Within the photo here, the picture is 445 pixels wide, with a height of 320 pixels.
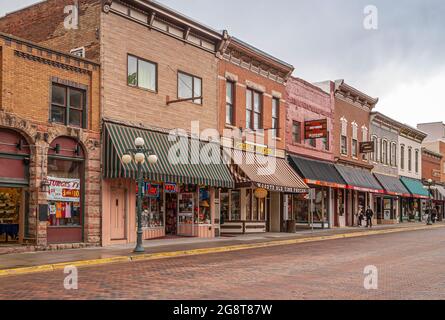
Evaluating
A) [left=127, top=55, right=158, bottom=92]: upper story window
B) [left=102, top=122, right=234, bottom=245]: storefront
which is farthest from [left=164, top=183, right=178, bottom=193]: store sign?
[left=127, top=55, right=158, bottom=92]: upper story window

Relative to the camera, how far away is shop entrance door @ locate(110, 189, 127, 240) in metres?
21.5

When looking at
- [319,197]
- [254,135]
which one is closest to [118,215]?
[254,135]

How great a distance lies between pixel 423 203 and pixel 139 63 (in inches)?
1706

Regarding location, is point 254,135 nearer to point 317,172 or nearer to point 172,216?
point 172,216

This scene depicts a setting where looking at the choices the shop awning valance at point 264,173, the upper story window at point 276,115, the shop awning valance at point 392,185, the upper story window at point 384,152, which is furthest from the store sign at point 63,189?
the upper story window at point 384,152

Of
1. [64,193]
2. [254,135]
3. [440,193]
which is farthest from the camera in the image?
[440,193]

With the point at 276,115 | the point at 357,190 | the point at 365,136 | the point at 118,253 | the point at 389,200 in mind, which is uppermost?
the point at 276,115

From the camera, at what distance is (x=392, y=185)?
47688mm

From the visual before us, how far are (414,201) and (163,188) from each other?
37.8 meters

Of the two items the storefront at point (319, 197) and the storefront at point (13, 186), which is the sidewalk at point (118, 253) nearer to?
the storefront at point (13, 186)

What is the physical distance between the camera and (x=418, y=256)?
1777 centimetres
